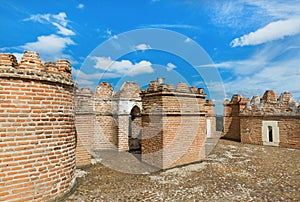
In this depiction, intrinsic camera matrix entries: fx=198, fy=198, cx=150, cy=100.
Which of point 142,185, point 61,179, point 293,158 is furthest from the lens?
point 293,158

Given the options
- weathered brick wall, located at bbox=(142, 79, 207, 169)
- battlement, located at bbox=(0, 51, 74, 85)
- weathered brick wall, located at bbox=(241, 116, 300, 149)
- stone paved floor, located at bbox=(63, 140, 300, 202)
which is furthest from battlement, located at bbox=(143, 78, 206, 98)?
weathered brick wall, located at bbox=(241, 116, 300, 149)

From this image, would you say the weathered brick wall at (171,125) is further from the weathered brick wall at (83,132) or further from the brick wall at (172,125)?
the weathered brick wall at (83,132)

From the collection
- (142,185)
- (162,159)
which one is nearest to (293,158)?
(162,159)

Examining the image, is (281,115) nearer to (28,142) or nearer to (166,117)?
(166,117)

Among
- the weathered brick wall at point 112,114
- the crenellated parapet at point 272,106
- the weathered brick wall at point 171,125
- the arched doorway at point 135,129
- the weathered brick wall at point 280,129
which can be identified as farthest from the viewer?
the crenellated parapet at point 272,106

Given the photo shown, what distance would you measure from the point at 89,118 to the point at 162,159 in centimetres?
348

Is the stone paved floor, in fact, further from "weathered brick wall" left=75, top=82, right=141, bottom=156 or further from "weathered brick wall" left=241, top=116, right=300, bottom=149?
"weathered brick wall" left=241, top=116, right=300, bottom=149

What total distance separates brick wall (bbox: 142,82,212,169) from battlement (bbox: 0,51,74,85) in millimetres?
3693

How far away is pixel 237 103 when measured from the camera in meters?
17.5

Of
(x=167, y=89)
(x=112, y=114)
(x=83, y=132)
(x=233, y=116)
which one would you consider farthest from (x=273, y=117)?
(x=83, y=132)

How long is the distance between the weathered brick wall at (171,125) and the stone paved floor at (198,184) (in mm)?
580

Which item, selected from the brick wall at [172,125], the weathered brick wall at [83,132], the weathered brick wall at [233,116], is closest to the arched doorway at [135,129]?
the brick wall at [172,125]

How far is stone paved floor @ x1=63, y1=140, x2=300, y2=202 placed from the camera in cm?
506

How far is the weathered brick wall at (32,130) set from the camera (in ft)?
13.1
